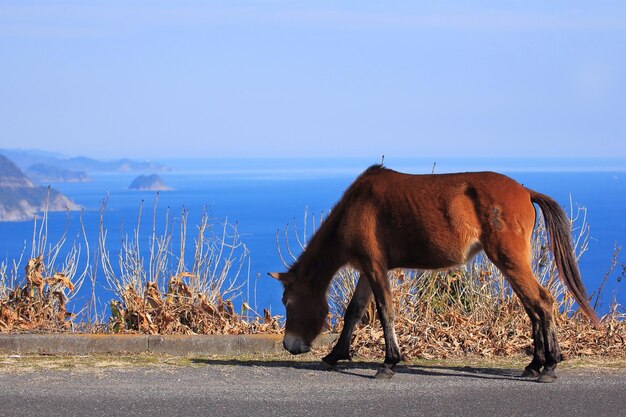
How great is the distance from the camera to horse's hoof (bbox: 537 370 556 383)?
7743mm

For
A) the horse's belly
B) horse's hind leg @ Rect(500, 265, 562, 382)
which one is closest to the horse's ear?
the horse's belly

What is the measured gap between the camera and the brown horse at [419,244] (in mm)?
7953

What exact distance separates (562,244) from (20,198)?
134 metres

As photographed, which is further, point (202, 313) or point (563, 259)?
point (202, 313)

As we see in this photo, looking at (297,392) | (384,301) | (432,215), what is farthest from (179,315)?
(432,215)

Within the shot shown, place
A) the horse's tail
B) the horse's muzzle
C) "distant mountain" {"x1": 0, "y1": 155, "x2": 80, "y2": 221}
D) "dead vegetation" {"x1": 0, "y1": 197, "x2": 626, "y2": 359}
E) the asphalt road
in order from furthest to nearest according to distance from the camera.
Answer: "distant mountain" {"x1": 0, "y1": 155, "x2": 80, "y2": 221}, "dead vegetation" {"x1": 0, "y1": 197, "x2": 626, "y2": 359}, the horse's muzzle, the horse's tail, the asphalt road

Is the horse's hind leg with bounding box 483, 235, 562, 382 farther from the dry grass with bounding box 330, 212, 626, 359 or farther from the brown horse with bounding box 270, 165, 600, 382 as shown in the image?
the dry grass with bounding box 330, 212, 626, 359

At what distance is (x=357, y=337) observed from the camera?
935 centimetres

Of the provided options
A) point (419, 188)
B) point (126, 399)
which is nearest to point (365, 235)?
point (419, 188)

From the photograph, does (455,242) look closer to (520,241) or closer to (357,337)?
(520,241)

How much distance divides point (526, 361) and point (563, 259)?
1.06 m

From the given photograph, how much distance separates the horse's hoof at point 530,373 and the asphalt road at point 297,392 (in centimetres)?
12

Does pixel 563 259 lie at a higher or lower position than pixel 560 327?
higher

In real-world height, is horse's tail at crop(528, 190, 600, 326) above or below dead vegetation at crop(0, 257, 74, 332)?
above
